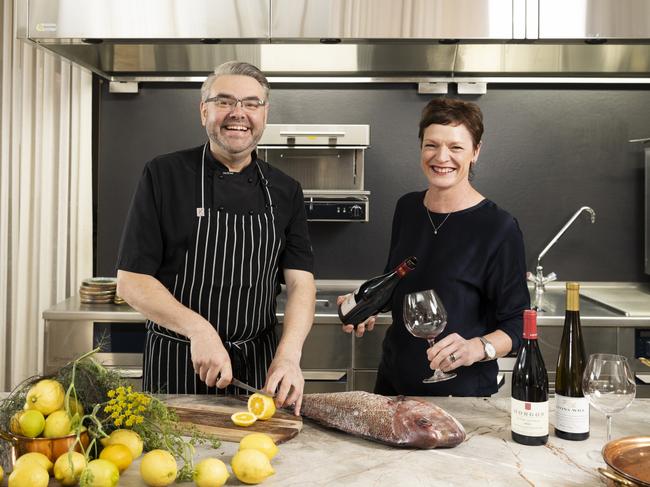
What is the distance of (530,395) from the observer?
59.6 inches

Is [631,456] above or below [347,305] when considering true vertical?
below

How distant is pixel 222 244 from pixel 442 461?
3.22ft

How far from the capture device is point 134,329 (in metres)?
3.05

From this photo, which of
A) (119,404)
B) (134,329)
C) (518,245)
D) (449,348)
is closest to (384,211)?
(134,329)

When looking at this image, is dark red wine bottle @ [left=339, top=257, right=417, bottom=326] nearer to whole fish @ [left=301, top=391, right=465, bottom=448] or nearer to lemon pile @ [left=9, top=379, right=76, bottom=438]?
whole fish @ [left=301, top=391, right=465, bottom=448]

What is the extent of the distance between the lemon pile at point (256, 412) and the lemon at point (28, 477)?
0.45 metres

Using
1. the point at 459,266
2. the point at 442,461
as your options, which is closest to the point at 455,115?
the point at 459,266

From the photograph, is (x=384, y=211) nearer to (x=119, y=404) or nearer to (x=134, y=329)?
(x=134, y=329)

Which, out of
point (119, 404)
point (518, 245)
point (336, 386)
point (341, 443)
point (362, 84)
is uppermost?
point (362, 84)

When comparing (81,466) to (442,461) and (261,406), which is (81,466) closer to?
(261,406)

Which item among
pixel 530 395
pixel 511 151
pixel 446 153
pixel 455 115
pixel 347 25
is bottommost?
A: pixel 530 395

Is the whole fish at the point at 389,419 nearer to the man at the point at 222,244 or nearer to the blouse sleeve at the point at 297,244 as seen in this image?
the man at the point at 222,244

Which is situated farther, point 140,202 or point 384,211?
point 384,211

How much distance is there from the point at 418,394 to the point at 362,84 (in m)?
1.95
